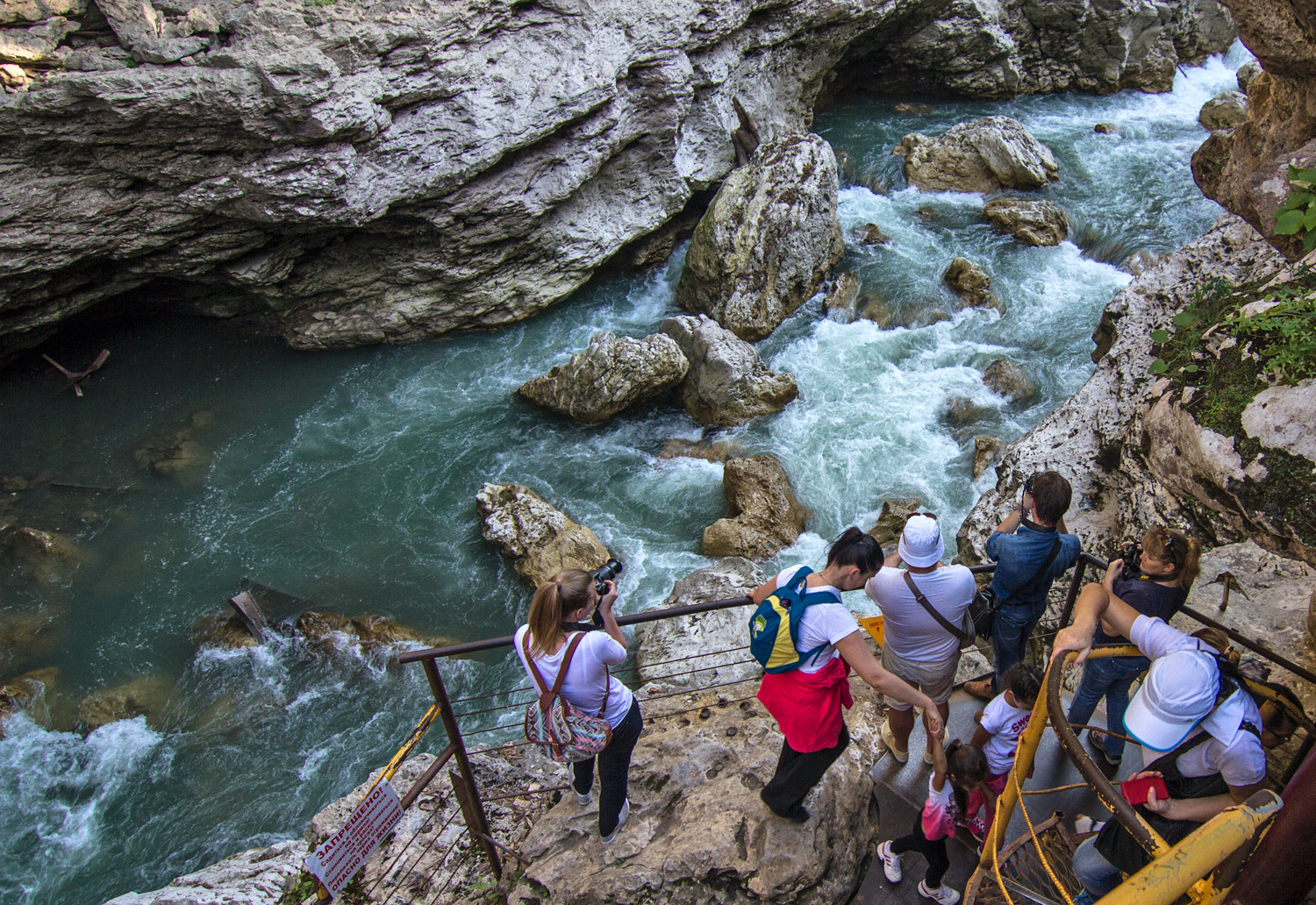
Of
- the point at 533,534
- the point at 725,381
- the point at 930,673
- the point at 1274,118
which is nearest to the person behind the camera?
the point at 930,673

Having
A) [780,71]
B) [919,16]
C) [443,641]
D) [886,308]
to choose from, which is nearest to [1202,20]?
[919,16]

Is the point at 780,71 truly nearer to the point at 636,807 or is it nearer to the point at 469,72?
the point at 469,72

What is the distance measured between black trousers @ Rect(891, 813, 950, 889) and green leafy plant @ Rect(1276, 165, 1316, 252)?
3.98 m

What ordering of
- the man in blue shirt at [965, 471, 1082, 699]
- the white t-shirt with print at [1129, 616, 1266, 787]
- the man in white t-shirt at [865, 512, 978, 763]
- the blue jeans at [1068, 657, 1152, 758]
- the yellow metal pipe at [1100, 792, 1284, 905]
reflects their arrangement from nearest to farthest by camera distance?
the yellow metal pipe at [1100, 792, 1284, 905] < the white t-shirt with print at [1129, 616, 1266, 787] < the man in white t-shirt at [865, 512, 978, 763] < the blue jeans at [1068, 657, 1152, 758] < the man in blue shirt at [965, 471, 1082, 699]

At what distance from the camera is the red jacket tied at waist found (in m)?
3.14

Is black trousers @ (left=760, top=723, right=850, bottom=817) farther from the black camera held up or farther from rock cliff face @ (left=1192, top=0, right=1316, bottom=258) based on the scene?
rock cliff face @ (left=1192, top=0, right=1316, bottom=258)

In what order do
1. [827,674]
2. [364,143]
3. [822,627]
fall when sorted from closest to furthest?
1. [822,627]
2. [827,674]
3. [364,143]

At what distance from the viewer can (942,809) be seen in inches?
127

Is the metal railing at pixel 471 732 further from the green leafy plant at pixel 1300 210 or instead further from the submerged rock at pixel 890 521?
the submerged rock at pixel 890 521

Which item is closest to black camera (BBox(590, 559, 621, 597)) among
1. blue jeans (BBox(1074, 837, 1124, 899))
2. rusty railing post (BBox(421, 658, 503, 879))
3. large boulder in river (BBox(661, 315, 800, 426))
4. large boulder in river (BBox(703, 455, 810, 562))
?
rusty railing post (BBox(421, 658, 503, 879))

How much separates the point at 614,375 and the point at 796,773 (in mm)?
7879

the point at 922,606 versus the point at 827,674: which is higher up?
the point at 827,674

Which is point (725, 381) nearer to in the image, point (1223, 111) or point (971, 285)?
point (971, 285)

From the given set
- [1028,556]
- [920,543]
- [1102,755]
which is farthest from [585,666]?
[1102,755]
